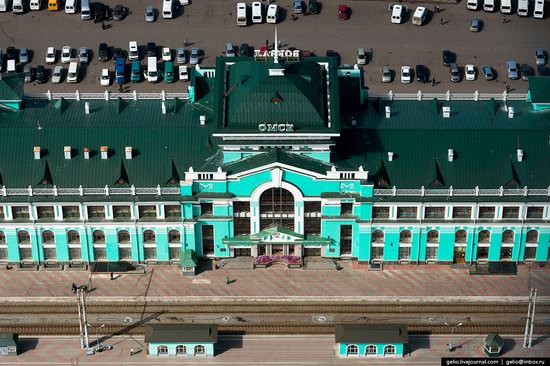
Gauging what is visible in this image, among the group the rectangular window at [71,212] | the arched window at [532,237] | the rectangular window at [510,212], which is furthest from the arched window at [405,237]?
the rectangular window at [71,212]

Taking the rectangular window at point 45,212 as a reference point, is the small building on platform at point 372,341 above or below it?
below

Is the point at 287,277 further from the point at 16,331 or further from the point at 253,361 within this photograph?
the point at 16,331

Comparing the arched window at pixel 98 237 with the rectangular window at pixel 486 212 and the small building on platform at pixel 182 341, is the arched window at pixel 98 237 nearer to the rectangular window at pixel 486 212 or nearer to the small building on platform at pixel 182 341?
the small building on platform at pixel 182 341

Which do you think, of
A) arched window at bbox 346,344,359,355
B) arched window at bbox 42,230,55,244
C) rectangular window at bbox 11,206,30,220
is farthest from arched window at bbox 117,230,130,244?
arched window at bbox 346,344,359,355

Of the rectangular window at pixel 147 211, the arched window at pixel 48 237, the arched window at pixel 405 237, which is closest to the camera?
the rectangular window at pixel 147 211

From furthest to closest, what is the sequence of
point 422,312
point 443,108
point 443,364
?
point 443,108
point 422,312
point 443,364

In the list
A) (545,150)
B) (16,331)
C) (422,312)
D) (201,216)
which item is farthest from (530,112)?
(16,331)

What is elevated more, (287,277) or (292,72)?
(292,72)

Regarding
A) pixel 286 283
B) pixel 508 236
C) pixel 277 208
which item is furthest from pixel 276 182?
pixel 508 236
